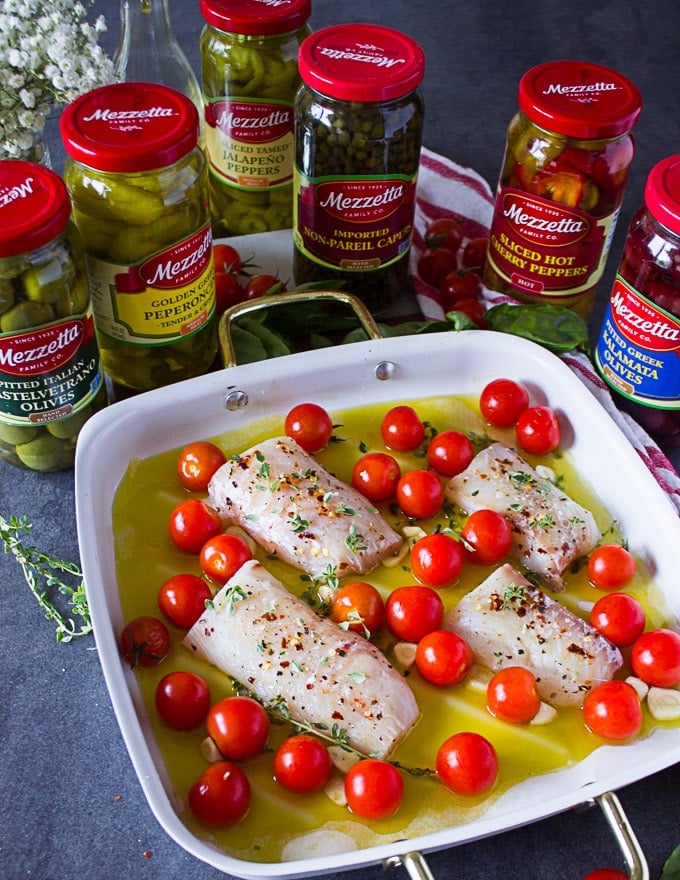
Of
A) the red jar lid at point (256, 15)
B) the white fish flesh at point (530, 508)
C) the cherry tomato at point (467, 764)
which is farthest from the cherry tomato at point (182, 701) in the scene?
the red jar lid at point (256, 15)

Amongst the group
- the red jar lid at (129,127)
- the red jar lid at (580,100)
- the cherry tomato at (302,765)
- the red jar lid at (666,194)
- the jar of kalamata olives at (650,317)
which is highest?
the red jar lid at (129,127)

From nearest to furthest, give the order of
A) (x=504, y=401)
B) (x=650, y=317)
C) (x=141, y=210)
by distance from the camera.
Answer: (x=141, y=210), (x=650, y=317), (x=504, y=401)

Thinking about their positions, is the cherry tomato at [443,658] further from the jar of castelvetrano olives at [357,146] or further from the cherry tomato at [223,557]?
the jar of castelvetrano olives at [357,146]

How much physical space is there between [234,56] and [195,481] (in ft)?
2.80

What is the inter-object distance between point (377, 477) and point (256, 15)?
93 cm

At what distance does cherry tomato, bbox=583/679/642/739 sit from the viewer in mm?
1383

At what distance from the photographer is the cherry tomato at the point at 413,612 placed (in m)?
1.50

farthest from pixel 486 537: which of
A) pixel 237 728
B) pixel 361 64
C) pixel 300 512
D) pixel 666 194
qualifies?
pixel 361 64

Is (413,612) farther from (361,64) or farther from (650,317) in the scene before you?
(361,64)

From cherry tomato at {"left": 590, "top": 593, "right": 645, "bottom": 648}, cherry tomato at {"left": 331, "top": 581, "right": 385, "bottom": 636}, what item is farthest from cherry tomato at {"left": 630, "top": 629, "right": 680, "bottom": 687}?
cherry tomato at {"left": 331, "top": 581, "right": 385, "bottom": 636}

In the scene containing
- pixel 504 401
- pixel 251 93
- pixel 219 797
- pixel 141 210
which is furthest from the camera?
pixel 251 93

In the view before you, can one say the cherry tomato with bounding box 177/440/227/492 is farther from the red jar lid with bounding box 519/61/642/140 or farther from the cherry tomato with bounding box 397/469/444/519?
the red jar lid with bounding box 519/61/642/140

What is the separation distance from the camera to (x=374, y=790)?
1286 mm

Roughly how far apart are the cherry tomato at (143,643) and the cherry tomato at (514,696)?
1.62 feet
